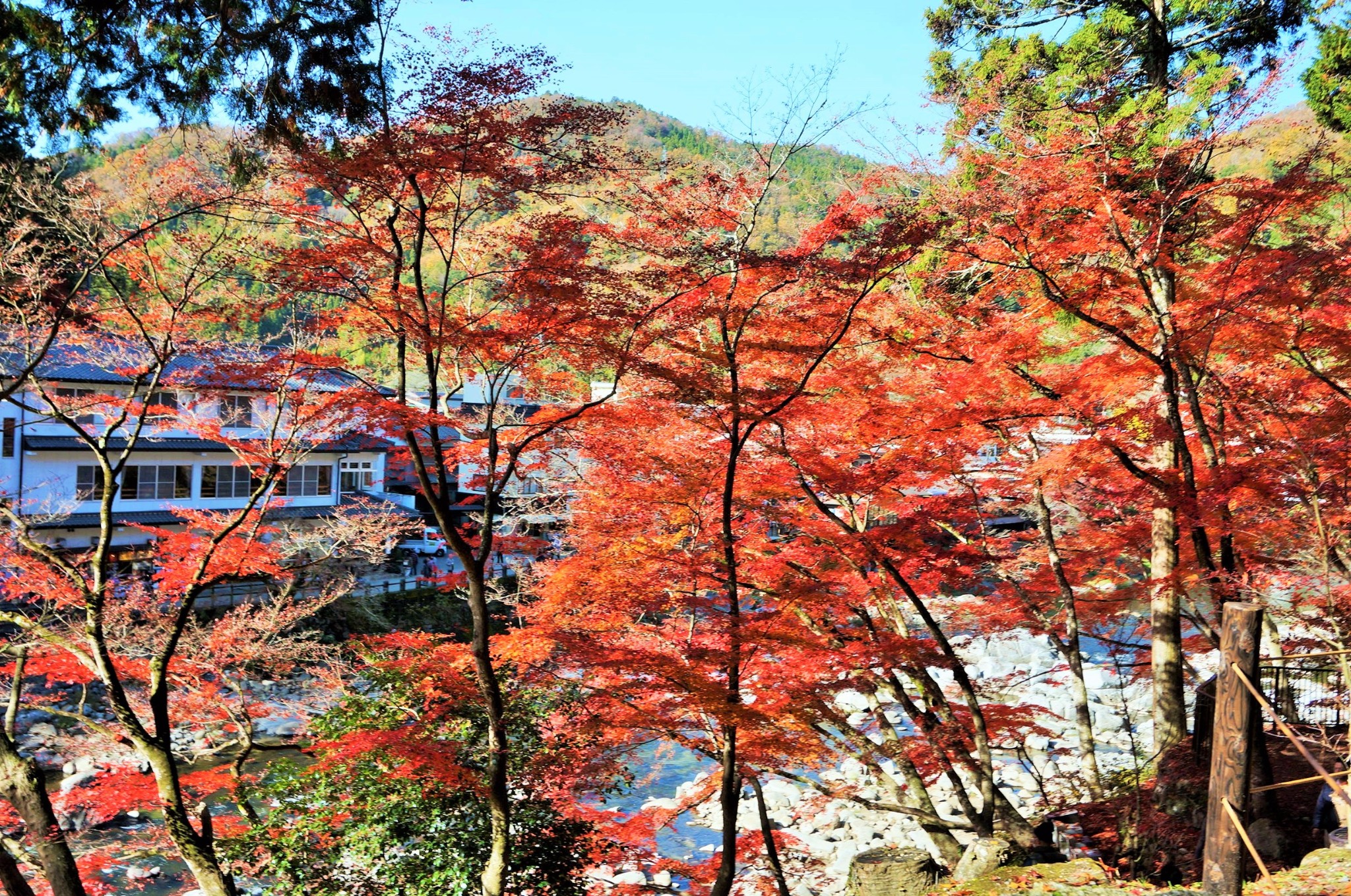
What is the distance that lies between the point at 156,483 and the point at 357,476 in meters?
6.91

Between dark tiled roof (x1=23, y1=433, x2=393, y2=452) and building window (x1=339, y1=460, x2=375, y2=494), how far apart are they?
151 cm

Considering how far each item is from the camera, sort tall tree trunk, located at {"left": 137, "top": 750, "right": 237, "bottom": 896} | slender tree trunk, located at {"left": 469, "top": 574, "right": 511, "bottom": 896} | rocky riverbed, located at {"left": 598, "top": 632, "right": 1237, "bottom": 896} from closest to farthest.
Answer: slender tree trunk, located at {"left": 469, "top": 574, "right": 511, "bottom": 896}, tall tree trunk, located at {"left": 137, "top": 750, "right": 237, "bottom": 896}, rocky riverbed, located at {"left": 598, "top": 632, "right": 1237, "bottom": 896}

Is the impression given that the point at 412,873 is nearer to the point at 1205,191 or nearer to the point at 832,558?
the point at 832,558

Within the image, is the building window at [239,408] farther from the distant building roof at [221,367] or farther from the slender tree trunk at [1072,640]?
the slender tree trunk at [1072,640]

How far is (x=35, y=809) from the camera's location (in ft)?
22.1

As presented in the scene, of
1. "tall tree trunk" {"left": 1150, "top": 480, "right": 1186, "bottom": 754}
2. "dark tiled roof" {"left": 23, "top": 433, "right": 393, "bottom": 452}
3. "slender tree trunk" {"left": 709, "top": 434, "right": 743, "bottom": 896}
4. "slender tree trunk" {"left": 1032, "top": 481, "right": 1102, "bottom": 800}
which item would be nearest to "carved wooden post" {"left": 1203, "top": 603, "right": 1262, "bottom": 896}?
"slender tree trunk" {"left": 709, "top": 434, "right": 743, "bottom": 896}

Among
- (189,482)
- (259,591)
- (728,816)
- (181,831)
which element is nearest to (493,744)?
(728,816)

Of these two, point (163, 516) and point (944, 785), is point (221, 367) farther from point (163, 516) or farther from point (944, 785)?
point (163, 516)

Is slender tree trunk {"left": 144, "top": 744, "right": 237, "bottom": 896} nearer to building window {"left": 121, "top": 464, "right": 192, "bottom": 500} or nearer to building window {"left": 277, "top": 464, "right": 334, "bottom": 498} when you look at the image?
building window {"left": 121, "top": 464, "right": 192, "bottom": 500}

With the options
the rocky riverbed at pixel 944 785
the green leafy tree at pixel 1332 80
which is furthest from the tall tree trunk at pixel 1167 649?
the green leafy tree at pixel 1332 80

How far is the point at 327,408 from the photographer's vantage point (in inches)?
303

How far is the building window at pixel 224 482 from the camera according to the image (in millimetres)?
25406

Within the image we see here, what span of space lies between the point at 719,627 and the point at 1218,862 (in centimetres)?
529

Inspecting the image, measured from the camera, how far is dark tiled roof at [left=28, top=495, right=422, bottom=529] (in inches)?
869
